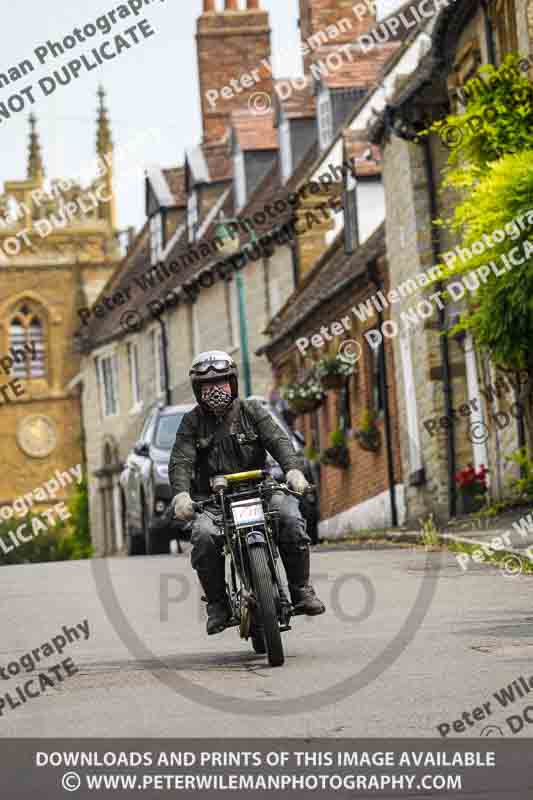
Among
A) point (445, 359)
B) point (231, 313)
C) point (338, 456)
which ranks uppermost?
point (231, 313)

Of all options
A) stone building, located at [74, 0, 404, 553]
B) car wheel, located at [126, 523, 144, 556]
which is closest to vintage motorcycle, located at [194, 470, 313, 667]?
car wheel, located at [126, 523, 144, 556]

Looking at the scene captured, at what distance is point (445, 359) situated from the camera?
27641 millimetres

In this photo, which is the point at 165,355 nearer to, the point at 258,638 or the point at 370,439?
the point at 370,439

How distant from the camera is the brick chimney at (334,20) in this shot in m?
41.0

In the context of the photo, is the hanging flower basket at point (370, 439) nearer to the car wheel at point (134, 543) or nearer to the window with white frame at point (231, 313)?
the car wheel at point (134, 543)

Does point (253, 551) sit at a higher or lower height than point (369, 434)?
lower

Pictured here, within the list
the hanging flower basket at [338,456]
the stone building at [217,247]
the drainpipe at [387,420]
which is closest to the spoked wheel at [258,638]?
the drainpipe at [387,420]

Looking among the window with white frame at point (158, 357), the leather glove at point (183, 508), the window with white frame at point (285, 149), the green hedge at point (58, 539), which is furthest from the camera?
the green hedge at point (58, 539)

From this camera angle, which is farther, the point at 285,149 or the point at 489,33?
the point at 285,149

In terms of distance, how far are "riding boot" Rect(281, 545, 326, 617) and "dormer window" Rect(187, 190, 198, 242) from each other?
4106cm

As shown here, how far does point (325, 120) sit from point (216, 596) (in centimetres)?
2945

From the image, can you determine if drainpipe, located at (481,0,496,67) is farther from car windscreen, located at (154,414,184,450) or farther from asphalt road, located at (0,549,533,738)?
asphalt road, located at (0,549,533,738)

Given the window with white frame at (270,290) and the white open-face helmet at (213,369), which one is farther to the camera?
the window with white frame at (270,290)

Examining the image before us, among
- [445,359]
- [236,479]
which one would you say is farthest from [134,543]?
[236,479]
